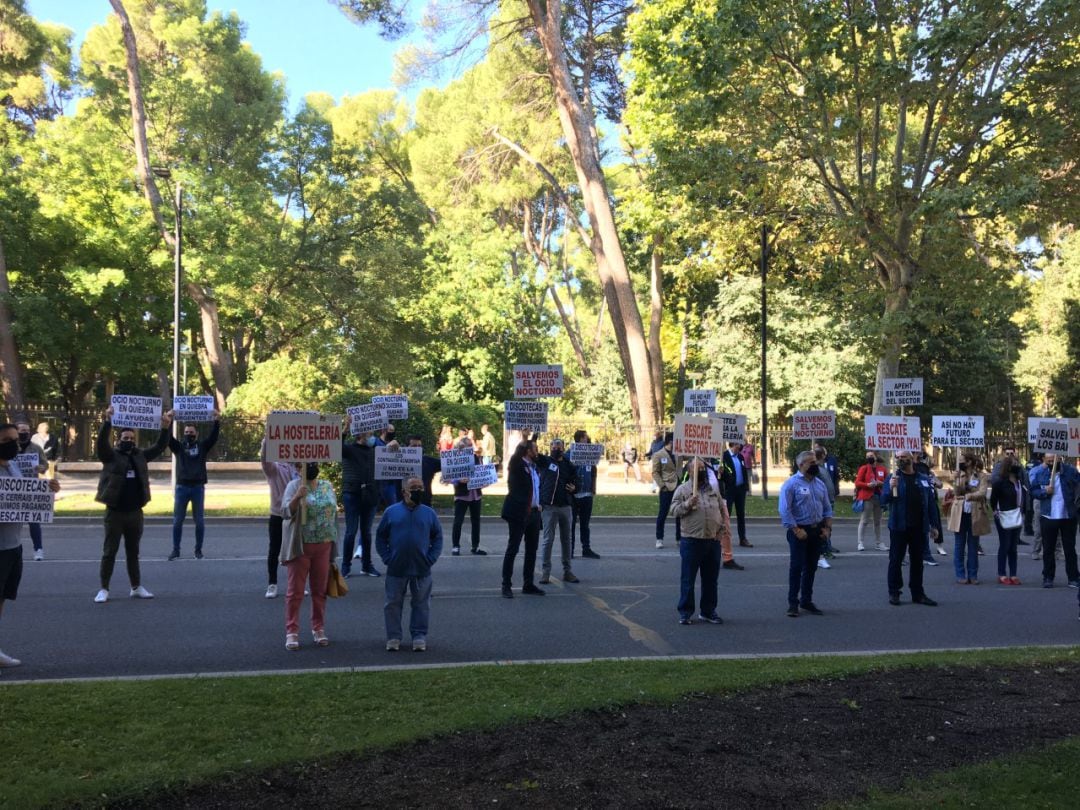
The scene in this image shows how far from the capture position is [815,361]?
3588 centimetres

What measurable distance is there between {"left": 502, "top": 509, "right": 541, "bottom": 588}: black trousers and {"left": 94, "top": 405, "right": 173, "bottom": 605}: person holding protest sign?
151 inches

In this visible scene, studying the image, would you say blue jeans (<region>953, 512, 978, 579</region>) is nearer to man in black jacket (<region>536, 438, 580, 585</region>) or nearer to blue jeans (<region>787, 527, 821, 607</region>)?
blue jeans (<region>787, 527, 821, 607</region>)

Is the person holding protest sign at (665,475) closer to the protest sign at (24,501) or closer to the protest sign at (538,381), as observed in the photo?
the protest sign at (538,381)

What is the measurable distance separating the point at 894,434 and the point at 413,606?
930 cm

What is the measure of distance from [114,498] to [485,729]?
576cm

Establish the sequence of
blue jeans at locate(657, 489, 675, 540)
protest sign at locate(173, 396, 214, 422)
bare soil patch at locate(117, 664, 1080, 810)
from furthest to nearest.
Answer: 1. blue jeans at locate(657, 489, 675, 540)
2. protest sign at locate(173, 396, 214, 422)
3. bare soil patch at locate(117, 664, 1080, 810)

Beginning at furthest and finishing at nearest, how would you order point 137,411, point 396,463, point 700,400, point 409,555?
point 700,400 → point 137,411 → point 396,463 → point 409,555

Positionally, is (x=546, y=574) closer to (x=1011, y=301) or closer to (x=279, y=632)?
(x=279, y=632)

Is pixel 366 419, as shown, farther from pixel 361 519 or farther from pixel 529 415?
pixel 529 415

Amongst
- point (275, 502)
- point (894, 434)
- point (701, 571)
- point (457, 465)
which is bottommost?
point (701, 571)

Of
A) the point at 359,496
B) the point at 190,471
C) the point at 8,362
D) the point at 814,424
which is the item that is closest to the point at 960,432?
the point at 814,424

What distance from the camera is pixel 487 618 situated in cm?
984

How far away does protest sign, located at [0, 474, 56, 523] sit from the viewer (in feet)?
24.5

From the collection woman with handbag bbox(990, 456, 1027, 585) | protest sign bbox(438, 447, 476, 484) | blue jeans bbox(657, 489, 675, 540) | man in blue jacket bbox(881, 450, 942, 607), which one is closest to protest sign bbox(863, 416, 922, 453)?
woman with handbag bbox(990, 456, 1027, 585)
